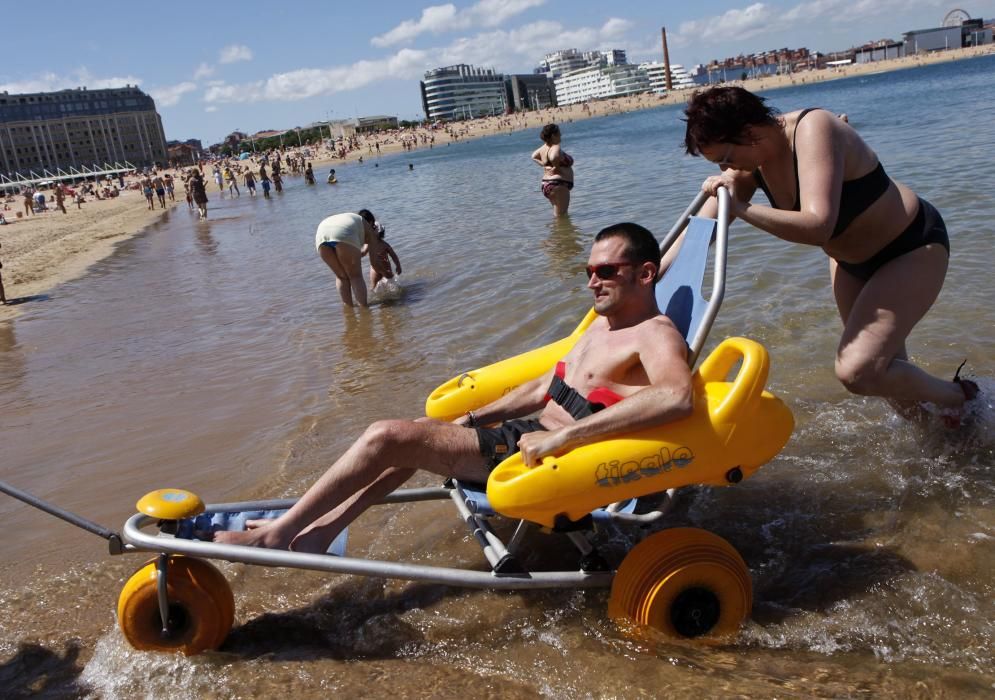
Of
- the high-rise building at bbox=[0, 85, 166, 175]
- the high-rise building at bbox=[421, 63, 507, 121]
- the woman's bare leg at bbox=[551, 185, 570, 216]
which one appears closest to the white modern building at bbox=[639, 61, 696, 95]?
the high-rise building at bbox=[421, 63, 507, 121]

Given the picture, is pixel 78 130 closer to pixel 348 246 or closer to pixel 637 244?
pixel 348 246

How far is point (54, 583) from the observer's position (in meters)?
3.41

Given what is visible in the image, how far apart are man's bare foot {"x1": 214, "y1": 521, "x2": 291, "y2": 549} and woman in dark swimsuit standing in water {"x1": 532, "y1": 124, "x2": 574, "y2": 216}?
357 inches

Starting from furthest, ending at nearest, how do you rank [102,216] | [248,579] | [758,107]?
1. [102,216]
2. [248,579]
3. [758,107]

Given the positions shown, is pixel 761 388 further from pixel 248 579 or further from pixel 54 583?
pixel 54 583

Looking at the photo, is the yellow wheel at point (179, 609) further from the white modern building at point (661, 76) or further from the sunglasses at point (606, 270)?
the white modern building at point (661, 76)

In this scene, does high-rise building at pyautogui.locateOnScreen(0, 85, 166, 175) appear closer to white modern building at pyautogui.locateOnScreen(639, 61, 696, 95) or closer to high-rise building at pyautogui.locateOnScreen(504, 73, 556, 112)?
high-rise building at pyautogui.locateOnScreen(504, 73, 556, 112)

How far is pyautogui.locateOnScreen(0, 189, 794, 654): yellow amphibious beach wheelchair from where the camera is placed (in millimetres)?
2574

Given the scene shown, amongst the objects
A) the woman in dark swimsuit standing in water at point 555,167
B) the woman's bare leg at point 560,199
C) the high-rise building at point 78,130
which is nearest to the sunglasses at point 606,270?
the woman in dark swimsuit standing in water at point 555,167

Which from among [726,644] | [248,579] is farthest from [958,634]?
[248,579]

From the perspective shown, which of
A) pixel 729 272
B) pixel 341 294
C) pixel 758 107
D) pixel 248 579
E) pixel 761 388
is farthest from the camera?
pixel 341 294

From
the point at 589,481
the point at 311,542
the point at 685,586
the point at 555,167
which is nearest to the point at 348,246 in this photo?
the point at 555,167

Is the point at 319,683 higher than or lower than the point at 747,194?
lower

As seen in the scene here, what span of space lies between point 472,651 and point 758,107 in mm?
2176
